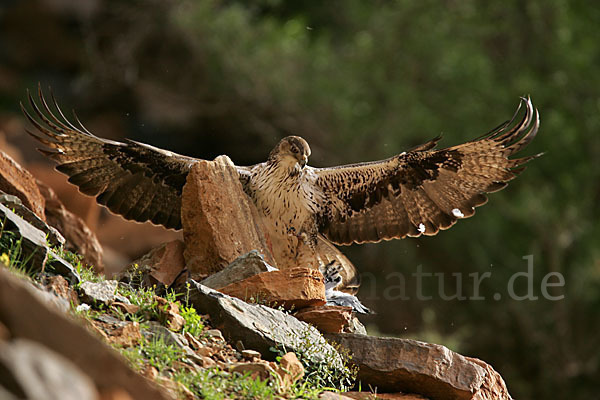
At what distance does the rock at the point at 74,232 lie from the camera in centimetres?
682

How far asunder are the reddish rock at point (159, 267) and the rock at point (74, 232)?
0.89m

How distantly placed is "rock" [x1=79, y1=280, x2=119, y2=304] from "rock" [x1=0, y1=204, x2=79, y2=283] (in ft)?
0.27

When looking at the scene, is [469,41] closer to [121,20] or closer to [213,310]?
[121,20]

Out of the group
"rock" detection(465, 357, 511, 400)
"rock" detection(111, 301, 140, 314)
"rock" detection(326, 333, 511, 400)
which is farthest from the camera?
"rock" detection(465, 357, 511, 400)

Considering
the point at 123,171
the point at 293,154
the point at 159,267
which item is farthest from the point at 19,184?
the point at 293,154

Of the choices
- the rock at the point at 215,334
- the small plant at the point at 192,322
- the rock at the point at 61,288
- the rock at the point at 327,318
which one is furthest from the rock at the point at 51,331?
the rock at the point at 327,318

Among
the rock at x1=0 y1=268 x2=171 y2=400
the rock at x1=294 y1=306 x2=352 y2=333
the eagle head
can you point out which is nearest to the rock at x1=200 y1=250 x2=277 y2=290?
the rock at x1=294 y1=306 x2=352 y2=333

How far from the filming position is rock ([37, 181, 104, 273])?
269 inches

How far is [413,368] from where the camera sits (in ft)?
15.9

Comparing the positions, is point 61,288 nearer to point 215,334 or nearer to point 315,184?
point 215,334

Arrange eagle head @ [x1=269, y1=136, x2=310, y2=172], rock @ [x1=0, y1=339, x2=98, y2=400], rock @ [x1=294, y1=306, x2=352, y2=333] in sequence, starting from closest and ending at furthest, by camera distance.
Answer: rock @ [x1=0, y1=339, x2=98, y2=400] < rock @ [x1=294, y1=306, x2=352, y2=333] < eagle head @ [x1=269, y1=136, x2=310, y2=172]

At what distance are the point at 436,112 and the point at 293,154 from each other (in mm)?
9730

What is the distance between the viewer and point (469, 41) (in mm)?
15773

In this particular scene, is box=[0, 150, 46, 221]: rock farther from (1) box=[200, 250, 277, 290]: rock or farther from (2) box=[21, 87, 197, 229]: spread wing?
(1) box=[200, 250, 277, 290]: rock
